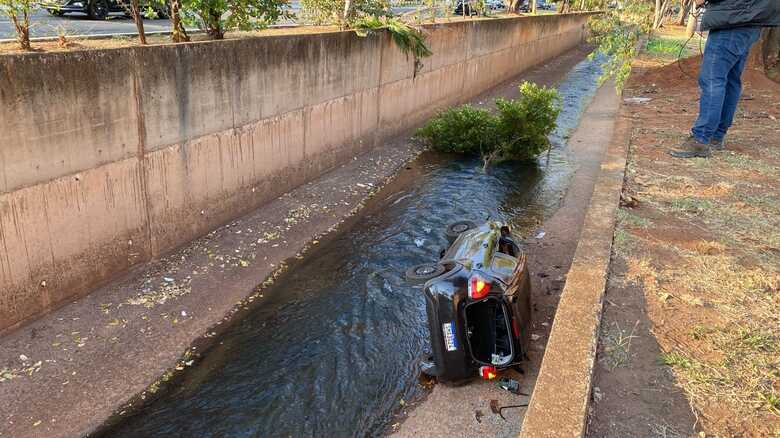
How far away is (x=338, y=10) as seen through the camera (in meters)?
12.1

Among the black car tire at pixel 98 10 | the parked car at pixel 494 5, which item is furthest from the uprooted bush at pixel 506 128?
the parked car at pixel 494 5

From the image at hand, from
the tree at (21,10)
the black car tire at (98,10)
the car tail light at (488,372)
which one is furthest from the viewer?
the black car tire at (98,10)

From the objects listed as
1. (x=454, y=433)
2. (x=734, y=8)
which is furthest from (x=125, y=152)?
(x=734, y=8)

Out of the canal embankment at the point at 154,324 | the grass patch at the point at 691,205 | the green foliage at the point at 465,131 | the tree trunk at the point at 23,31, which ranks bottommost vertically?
the canal embankment at the point at 154,324

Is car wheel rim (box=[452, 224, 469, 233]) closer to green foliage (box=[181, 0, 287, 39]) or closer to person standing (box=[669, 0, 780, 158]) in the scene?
person standing (box=[669, 0, 780, 158])

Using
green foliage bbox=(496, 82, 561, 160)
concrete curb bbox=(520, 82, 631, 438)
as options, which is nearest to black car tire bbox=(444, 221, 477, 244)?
concrete curb bbox=(520, 82, 631, 438)

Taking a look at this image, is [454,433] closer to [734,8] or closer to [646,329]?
[646,329]

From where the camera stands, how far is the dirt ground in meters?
3.63

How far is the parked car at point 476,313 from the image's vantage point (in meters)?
4.57

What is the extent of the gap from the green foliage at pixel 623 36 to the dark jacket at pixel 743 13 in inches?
167

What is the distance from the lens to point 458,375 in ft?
15.7

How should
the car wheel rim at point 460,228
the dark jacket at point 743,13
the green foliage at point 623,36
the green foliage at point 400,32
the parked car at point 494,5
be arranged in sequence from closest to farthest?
the car wheel rim at point 460,228 < the dark jacket at point 743,13 < the green foliage at point 400,32 < the green foliage at point 623,36 < the parked car at point 494,5

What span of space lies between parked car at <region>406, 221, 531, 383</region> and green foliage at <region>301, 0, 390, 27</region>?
8100mm

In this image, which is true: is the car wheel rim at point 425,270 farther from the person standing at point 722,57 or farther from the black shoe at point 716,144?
the black shoe at point 716,144
